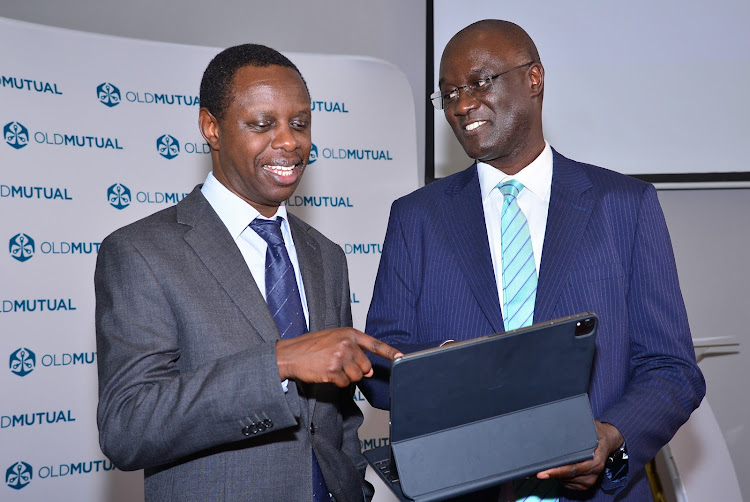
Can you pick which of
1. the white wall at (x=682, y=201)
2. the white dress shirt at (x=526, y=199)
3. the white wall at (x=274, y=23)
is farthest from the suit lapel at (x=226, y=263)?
the white wall at (x=682, y=201)

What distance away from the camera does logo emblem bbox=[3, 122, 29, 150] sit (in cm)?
309

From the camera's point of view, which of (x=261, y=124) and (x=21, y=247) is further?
(x=21, y=247)

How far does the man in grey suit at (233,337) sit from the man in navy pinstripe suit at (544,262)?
0.21 m

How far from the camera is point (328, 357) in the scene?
153 centimetres

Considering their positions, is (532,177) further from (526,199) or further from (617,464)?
(617,464)

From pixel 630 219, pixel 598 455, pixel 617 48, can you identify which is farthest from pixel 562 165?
pixel 617 48

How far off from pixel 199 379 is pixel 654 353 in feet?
3.49

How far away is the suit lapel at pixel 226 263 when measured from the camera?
68.3 inches

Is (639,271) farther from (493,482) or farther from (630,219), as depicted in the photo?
(493,482)

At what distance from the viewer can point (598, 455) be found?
155cm

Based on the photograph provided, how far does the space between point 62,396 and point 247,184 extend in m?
1.80

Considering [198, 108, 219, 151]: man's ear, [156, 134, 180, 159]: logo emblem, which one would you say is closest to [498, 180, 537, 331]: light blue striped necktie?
[198, 108, 219, 151]: man's ear

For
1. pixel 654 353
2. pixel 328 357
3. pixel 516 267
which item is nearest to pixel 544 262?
pixel 516 267

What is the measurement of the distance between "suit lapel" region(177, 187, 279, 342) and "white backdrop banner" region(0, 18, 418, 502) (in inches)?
62.3
